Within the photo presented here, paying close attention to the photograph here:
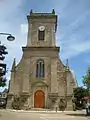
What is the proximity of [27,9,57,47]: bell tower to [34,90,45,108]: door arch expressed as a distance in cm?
915

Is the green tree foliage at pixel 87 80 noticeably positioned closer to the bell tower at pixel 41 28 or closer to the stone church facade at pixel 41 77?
the stone church facade at pixel 41 77

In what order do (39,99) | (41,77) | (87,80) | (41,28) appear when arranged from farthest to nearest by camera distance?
(41,28) < (41,77) < (39,99) < (87,80)

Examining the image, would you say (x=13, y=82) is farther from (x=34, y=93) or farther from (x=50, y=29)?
(x=50, y=29)

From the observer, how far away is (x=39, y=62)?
49188mm

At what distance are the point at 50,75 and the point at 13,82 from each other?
656 cm

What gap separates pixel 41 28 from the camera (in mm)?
51938

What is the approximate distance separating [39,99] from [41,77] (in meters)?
3.85

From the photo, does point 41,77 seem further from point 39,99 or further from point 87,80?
point 87,80

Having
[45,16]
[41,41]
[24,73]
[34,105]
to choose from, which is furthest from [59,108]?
[45,16]

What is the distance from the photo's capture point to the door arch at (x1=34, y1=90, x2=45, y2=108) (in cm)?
4709

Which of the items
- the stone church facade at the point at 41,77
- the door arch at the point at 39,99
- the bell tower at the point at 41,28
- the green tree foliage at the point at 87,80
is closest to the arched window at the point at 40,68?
the stone church facade at the point at 41,77

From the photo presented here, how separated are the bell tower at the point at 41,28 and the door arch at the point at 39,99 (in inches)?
360

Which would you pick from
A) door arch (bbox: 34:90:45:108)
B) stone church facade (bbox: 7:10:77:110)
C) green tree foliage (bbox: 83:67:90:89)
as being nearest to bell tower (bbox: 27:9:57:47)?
stone church facade (bbox: 7:10:77:110)

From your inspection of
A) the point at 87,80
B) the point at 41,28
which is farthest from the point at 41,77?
the point at 87,80
